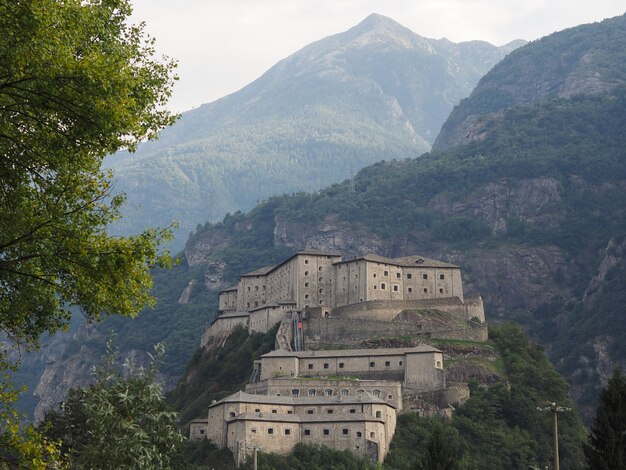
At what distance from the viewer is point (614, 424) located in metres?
38.3

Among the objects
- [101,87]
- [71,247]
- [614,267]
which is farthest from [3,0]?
[614,267]

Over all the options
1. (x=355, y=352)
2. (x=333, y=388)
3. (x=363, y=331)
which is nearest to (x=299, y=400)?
→ (x=333, y=388)

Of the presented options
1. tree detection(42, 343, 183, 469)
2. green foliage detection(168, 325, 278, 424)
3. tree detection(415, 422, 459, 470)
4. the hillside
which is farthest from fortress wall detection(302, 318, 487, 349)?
tree detection(42, 343, 183, 469)

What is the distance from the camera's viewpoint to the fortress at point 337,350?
8500cm

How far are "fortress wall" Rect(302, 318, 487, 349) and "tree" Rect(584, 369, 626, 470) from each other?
70.0 metres

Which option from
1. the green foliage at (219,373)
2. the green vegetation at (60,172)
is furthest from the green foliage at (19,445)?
the green foliage at (219,373)

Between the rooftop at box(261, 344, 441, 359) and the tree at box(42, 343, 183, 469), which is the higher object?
the rooftop at box(261, 344, 441, 359)

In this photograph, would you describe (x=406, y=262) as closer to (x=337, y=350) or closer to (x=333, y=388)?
(x=337, y=350)

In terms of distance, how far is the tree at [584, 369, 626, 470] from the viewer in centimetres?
3766

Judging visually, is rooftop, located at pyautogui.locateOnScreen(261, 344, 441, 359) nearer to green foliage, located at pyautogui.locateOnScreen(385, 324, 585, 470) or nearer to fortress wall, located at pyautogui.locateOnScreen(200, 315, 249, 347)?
green foliage, located at pyautogui.locateOnScreen(385, 324, 585, 470)

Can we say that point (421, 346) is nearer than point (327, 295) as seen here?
Yes

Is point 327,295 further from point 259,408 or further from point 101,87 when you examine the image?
point 101,87

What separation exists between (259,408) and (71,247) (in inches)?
2644

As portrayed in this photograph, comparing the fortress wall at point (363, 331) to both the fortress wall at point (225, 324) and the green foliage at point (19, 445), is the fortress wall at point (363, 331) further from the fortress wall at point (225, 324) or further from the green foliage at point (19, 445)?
the green foliage at point (19, 445)
